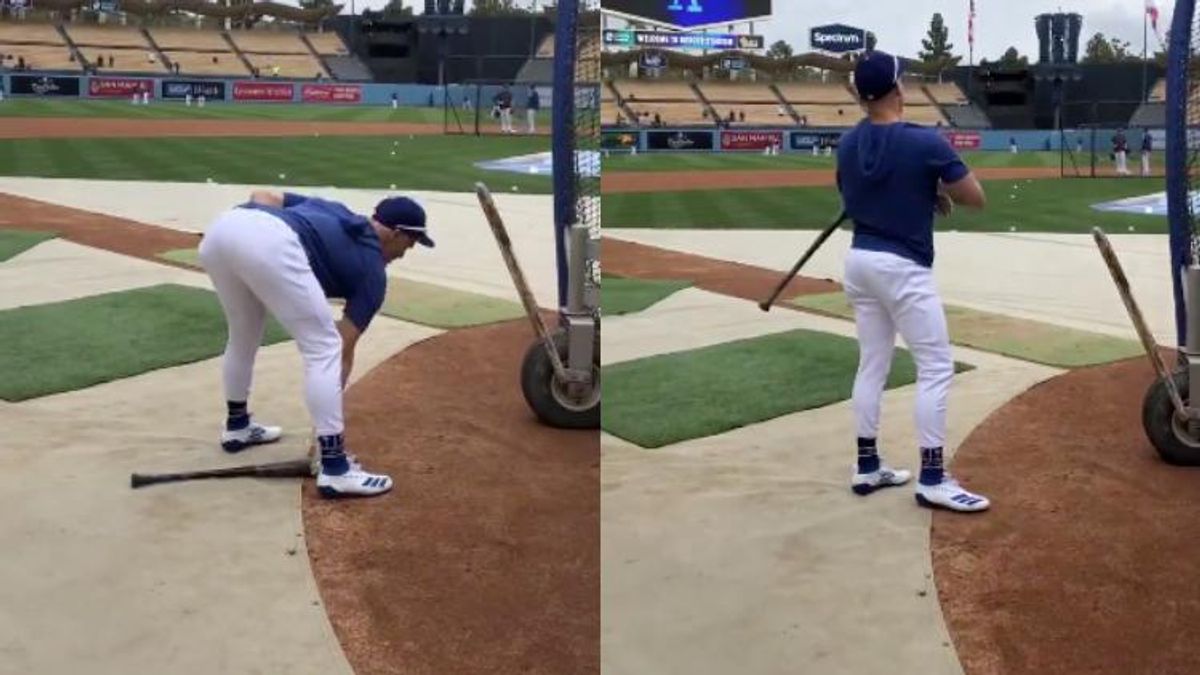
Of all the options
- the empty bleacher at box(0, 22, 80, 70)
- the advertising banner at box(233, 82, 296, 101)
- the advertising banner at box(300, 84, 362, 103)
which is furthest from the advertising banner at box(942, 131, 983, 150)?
the advertising banner at box(300, 84, 362, 103)

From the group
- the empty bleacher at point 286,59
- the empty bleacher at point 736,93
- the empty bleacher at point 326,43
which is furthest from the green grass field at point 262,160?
the empty bleacher at point 286,59

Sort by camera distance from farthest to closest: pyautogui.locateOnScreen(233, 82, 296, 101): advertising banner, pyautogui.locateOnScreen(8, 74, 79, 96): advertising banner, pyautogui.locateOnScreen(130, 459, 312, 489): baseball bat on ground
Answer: pyautogui.locateOnScreen(233, 82, 296, 101): advertising banner < pyautogui.locateOnScreen(8, 74, 79, 96): advertising banner < pyautogui.locateOnScreen(130, 459, 312, 489): baseball bat on ground

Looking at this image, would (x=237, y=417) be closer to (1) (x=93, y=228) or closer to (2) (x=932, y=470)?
(2) (x=932, y=470)

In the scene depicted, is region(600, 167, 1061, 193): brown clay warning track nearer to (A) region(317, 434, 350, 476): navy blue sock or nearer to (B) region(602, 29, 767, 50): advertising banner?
(B) region(602, 29, 767, 50): advertising banner

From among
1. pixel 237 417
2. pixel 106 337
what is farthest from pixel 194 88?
pixel 237 417

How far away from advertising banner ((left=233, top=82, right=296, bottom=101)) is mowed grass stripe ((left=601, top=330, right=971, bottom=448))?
1571 centimetres

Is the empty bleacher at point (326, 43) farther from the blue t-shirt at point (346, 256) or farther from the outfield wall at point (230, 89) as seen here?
the blue t-shirt at point (346, 256)

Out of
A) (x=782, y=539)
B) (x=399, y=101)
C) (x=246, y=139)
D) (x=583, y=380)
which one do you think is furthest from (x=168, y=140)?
(x=782, y=539)

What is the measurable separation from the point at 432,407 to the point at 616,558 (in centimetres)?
230

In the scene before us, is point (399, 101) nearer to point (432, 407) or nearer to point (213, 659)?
point (432, 407)

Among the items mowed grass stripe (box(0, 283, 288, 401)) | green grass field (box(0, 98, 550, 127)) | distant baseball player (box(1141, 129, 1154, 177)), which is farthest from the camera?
green grass field (box(0, 98, 550, 127))

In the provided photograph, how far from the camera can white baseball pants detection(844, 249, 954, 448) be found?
101 inches

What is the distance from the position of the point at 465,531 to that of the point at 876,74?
1603 mm

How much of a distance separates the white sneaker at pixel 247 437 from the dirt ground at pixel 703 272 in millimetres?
1624
